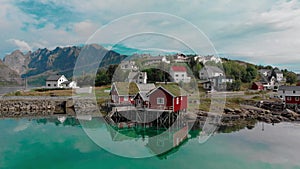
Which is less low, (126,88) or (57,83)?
(57,83)

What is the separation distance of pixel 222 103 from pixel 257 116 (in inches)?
180

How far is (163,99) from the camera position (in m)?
20.8

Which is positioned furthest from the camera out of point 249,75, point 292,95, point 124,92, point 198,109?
point 249,75

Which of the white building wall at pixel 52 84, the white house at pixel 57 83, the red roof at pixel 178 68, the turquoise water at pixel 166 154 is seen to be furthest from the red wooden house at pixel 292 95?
the white building wall at pixel 52 84

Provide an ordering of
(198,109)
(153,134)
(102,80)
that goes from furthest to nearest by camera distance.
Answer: (102,80) < (198,109) < (153,134)

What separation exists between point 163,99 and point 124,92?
619 cm

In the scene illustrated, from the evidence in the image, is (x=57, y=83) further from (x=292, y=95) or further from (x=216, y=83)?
(x=292, y=95)

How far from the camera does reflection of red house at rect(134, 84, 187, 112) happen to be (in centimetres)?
2056

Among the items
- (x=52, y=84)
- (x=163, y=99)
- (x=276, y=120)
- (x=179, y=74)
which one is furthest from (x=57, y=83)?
(x=276, y=120)

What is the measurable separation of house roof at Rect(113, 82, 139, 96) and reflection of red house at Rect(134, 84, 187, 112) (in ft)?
11.9

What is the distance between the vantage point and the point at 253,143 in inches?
640

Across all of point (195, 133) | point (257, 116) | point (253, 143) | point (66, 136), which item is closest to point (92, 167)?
point (66, 136)

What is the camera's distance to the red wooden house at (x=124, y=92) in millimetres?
25453

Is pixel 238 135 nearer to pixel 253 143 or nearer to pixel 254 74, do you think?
pixel 253 143
